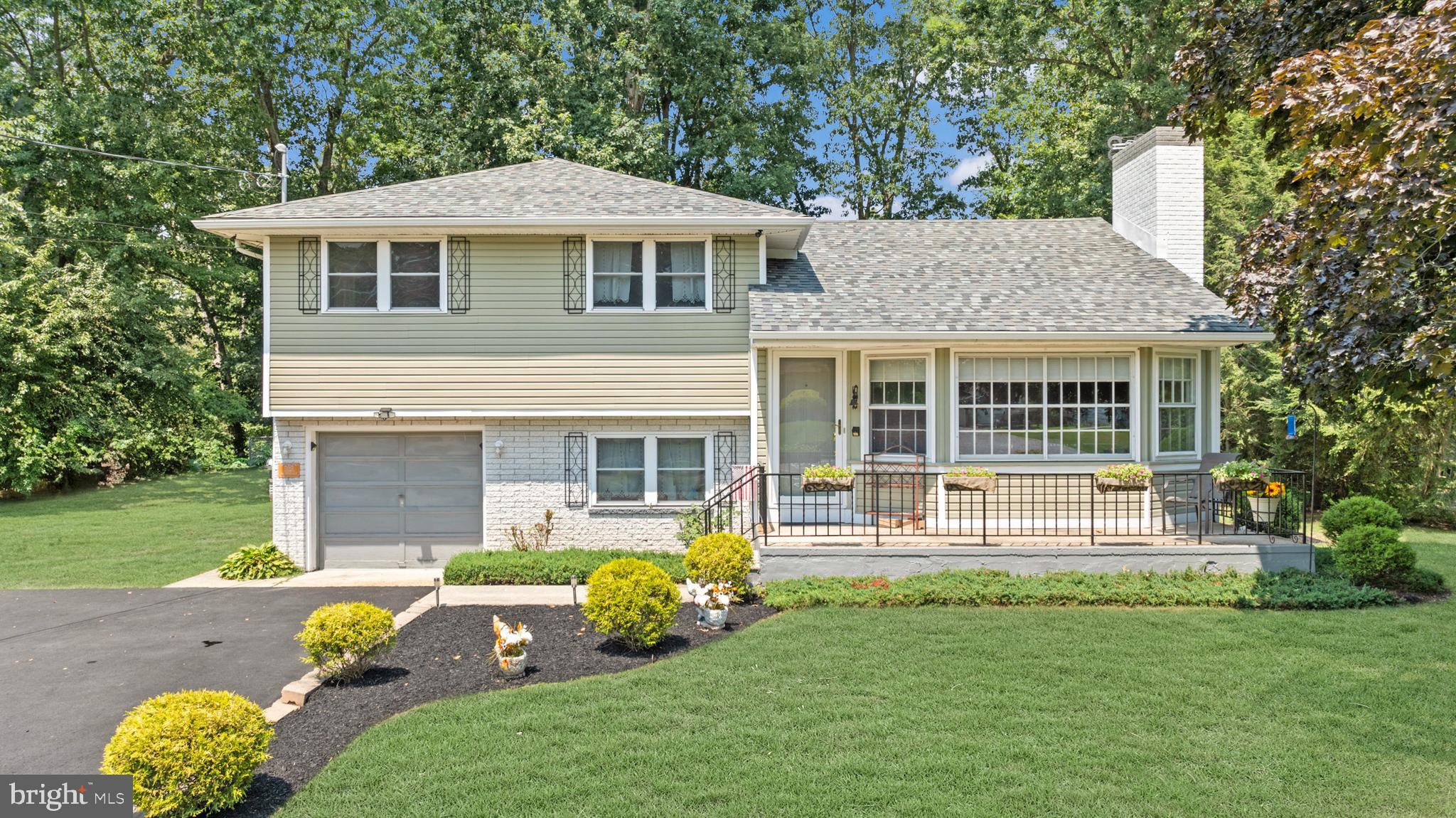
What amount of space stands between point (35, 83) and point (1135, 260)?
2671cm

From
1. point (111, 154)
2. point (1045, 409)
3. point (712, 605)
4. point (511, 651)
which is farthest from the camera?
point (111, 154)

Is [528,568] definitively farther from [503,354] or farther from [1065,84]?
[1065,84]

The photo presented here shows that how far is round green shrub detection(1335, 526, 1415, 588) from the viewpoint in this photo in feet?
32.3

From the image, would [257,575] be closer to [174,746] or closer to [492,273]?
[492,273]

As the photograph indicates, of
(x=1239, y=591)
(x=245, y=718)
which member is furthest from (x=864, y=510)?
(x=245, y=718)

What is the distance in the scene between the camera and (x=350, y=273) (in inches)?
472

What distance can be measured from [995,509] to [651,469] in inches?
197

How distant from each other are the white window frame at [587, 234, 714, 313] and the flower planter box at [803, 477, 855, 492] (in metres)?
3.20

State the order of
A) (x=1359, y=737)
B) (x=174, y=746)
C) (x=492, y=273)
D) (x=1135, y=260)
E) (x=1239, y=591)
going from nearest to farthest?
(x=174, y=746), (x=1359, y=737), (x=1239, y=591), (x=492, y=273), (x=1135, y=260)

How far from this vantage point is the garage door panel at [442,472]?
40.6 feet

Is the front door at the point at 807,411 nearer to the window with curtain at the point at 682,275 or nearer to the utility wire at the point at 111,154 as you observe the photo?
the window with curtain at the point at 682,275

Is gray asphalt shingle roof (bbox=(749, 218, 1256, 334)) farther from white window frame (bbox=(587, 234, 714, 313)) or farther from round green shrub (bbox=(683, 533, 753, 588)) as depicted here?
round green shrub (bbox=(683, 533, 753, 588))

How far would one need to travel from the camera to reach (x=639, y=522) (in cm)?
1208

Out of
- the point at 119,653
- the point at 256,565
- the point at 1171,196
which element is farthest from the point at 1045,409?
the point at 256,565
